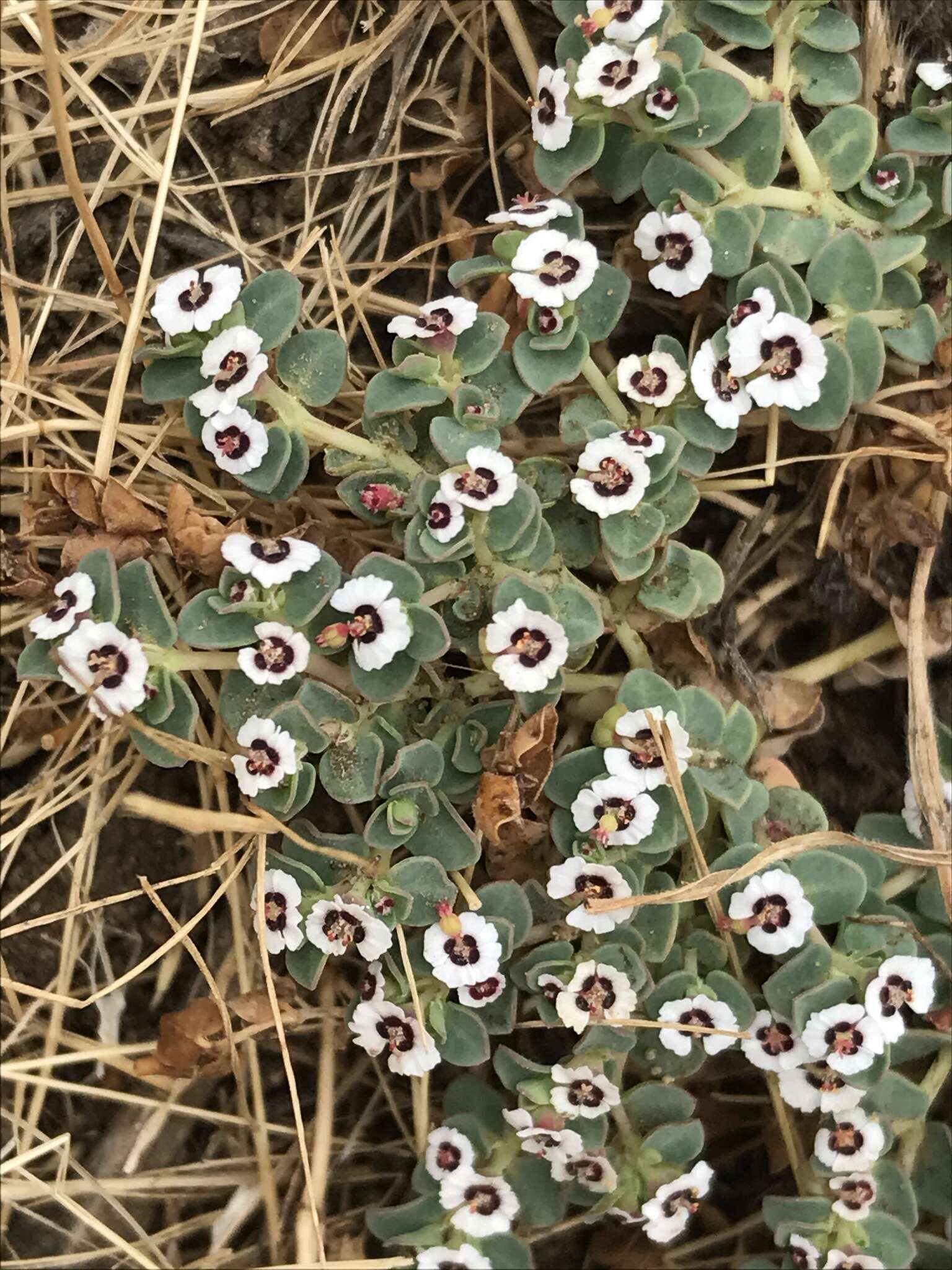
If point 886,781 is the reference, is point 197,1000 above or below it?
below

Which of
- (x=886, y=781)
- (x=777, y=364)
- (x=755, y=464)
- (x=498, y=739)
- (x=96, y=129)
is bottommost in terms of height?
(x=886, y=781)

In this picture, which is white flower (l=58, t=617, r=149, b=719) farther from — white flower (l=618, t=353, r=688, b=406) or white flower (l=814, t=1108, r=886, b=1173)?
white flower (l=814, t=1108, r=886, b=1173)

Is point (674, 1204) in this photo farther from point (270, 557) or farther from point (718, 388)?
point (718, 388)

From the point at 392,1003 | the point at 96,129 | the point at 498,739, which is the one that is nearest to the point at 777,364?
the point at 498,739

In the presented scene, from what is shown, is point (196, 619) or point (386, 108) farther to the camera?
point (386, 108)

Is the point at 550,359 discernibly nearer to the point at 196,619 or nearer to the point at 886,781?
the point at 196,619

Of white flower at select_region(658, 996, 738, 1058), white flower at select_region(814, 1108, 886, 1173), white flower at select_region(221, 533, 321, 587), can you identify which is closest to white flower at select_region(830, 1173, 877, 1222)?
white flower at select_region(814, 1108, 886, 1173)
